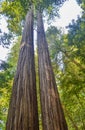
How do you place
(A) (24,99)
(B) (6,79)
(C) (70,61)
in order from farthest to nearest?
1. (C) (70,61)
2. (B) (6,79)
3. (A) (24,99)

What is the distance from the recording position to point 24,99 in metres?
2.92

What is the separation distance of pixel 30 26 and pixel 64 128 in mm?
3730

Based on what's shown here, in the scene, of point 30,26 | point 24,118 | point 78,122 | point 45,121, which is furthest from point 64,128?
point 78,122

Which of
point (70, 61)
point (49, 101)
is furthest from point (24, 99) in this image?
point (70, 61)

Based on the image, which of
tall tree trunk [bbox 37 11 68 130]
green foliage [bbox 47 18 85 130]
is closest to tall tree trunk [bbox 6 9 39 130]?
tall tree trunk [bbox 37 11 68 130]

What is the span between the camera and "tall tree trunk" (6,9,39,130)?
2.57 m

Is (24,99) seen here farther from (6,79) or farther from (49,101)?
(6,79)

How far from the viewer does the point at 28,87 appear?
3.19 metres

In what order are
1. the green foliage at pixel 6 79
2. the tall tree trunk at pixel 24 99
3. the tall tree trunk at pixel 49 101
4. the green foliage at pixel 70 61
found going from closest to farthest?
1. the tall tree trunk at pixel 24 99
2. the tall tree trunk at pixel 49 101
3. the green foliage at pixel 70 61
4. the green foliage at pixel 6 79

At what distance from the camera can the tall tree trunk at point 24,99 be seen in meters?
2.57

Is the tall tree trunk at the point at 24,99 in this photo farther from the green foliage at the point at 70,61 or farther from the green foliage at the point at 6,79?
the green foliage at the point at 6,79

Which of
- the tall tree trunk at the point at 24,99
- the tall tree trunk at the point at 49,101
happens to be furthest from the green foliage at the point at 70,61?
the tall tree trunk at the point at 24,99

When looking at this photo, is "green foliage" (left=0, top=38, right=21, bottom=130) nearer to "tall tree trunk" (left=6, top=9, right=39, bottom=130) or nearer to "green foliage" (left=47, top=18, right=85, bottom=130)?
"green foliage" (left=47, top=18, right=85, bottom=130)

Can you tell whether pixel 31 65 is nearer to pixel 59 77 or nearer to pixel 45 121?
pixel 45 121
